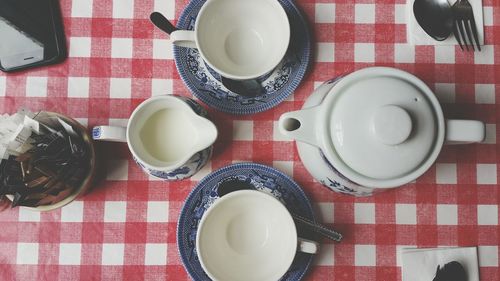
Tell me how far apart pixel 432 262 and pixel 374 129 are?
12.5 inches

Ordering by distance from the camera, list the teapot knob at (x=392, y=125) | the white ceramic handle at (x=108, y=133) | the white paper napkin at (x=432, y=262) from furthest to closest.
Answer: the white paper napkin at (x=432, y=262)
the white ceramic handle at (x=108, y=133)
the teapot knob at (x=392, y=125)

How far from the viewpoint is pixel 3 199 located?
2.30ft

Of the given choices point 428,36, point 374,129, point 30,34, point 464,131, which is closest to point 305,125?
point 374,129

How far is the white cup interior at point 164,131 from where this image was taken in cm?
75

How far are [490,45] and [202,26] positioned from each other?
1.52 ft

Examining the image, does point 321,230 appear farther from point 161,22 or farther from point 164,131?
point 161,22

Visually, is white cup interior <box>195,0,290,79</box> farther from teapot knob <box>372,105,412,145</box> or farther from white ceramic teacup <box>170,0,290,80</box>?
teapot knob <box>372,105,412,145</box>

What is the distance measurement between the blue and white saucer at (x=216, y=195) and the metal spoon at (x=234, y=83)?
0.11 metres

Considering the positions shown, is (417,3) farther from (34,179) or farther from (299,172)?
(34,179)

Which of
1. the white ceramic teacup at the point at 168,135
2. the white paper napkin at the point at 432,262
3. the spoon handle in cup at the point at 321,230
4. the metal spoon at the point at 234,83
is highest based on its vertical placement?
the metal spoon at the point at 234,83

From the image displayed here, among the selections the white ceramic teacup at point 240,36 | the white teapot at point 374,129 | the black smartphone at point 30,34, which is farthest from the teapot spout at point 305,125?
the black smartphone at point 30,34

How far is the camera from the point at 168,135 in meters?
0.78

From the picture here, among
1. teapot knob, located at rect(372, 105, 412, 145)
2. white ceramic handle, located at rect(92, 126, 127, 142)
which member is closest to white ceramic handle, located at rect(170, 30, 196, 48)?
white ceramic handle, located at rect(92, 126, 127, 142)

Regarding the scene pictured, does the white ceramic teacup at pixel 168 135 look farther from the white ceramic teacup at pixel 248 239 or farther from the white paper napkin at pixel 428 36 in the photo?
the white paper napkin at pixel 428 36
